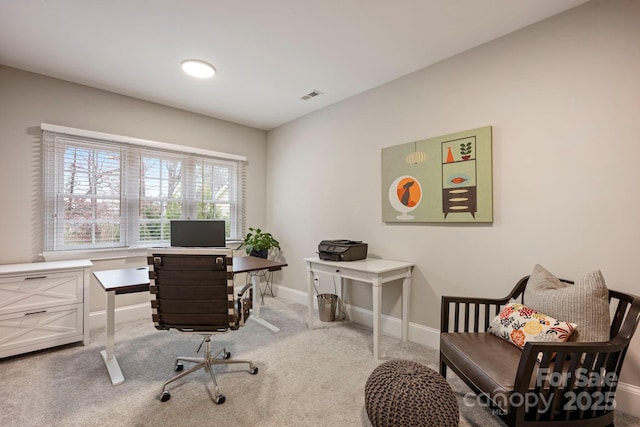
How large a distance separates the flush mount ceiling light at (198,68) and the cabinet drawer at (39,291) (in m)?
2.19

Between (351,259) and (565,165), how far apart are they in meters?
1.84

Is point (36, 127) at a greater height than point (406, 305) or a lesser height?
greater

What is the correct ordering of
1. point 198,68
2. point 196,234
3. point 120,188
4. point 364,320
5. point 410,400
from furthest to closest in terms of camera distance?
point 120,188 → point 364,320 → point 196,234 → point 198,68 → point 410,400

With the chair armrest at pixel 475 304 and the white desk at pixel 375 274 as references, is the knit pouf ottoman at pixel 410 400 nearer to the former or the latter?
the chair armrest at pixel 475 304

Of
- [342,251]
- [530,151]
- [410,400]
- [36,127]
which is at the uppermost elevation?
[36,127]

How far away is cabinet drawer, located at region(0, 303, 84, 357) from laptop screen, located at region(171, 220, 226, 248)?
3.38 feet

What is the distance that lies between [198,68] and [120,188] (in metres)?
1.72

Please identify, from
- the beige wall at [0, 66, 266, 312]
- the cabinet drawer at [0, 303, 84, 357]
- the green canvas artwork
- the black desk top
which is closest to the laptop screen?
the black desk top

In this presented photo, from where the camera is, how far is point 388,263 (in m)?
2.82

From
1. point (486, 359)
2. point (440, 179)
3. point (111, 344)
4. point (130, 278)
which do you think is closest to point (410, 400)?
point (486, 359)

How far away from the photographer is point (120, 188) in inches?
133

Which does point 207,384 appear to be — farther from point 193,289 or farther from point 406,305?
point 406,305

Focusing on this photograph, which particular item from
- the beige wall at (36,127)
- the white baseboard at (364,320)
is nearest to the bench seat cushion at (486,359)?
the white baseboard at (364,320)

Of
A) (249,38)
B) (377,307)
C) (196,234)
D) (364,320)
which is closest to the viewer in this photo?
(249,38)
